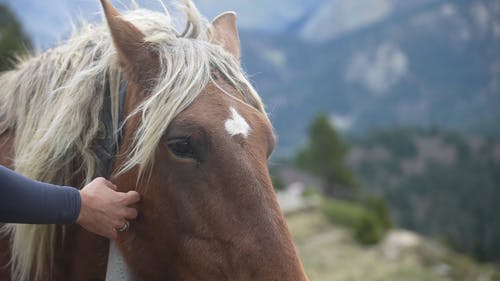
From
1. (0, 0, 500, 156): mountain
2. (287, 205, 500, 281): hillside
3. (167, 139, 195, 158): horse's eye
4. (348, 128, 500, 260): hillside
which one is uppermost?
(0, 0, 500, 156): mountain

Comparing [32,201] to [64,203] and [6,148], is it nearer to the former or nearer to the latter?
[64,203]

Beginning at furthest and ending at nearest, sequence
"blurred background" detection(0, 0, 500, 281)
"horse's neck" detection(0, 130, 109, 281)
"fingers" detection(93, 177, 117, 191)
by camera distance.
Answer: "blurred background" detection(0, 0, 500, 281), "horse's neck" detection(0, 130, 109, 281), "fingers" detection(93, 177, 117, 191)

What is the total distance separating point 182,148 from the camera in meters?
1.88

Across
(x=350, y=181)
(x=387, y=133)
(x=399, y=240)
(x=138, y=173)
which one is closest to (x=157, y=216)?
(x=138, y=173)

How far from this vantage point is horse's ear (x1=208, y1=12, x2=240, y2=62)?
2350mm

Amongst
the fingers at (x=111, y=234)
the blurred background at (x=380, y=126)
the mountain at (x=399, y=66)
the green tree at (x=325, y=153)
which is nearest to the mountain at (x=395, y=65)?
the mountain at (x=399, y=66)

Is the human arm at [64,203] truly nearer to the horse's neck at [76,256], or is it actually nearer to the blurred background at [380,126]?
the horse's neck at [76,256]

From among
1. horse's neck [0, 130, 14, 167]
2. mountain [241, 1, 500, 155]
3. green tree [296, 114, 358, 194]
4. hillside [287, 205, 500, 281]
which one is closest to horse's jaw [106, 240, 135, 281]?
horse's neck [0, 130, 14, 167]

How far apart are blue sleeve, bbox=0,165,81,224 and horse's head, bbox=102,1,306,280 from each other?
0.26 metres

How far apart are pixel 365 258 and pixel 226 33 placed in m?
14.7

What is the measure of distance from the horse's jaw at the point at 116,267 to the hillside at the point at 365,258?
10928 mm

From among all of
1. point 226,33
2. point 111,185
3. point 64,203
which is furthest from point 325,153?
point 64,203

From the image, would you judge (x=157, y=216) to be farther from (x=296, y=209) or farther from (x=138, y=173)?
(x=296, y=209)

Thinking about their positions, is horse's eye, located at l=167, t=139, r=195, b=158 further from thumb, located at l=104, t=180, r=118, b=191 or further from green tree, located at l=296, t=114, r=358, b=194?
green tree, located at l=296, t=114, r=358, b=194
